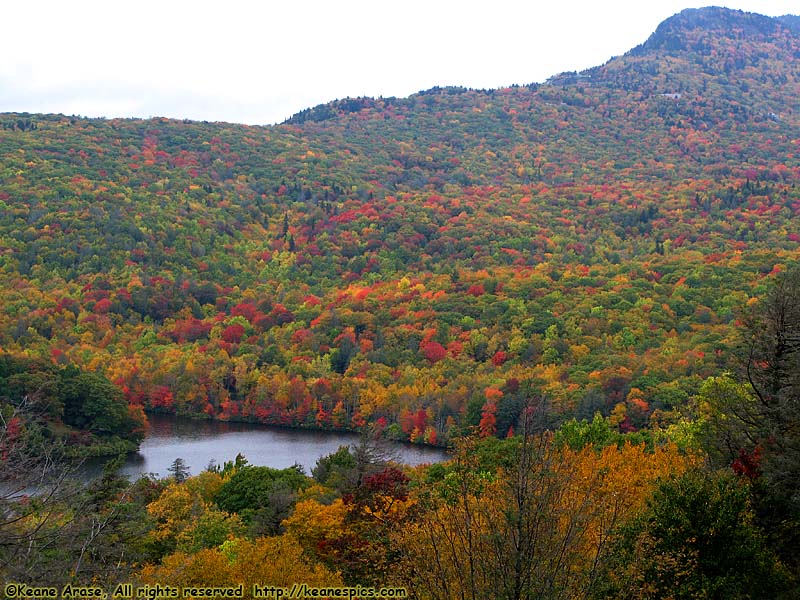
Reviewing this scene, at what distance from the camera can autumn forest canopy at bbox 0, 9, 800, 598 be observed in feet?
53.3

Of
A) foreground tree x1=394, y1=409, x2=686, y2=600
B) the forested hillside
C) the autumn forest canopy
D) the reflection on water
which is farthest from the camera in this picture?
the forested hillside

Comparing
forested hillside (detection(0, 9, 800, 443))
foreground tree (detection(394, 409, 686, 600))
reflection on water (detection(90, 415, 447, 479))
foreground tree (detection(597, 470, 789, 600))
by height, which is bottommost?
reflection on water (detection(90, 415, 447, 479))

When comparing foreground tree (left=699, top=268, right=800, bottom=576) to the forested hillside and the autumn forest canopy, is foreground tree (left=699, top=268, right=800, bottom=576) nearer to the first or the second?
the autumn forest canopy

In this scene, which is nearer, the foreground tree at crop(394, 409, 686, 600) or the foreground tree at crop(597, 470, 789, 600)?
the foreground tree at crop(394, 409, 686, 600)

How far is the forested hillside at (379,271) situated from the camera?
80438 millimetres

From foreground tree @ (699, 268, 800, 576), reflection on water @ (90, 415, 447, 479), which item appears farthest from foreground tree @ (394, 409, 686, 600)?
reflection on water @ (90, 415, 447, 479)

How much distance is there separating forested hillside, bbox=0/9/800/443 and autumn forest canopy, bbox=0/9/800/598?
564 millimetres

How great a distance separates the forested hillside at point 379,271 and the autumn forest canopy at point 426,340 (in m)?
0.56

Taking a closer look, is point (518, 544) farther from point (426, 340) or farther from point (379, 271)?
point (379, 271)

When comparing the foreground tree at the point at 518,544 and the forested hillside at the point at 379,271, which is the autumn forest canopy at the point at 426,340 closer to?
the foreground tree at the point at 518,544

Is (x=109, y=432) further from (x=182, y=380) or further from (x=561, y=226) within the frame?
(x=561, y=226)

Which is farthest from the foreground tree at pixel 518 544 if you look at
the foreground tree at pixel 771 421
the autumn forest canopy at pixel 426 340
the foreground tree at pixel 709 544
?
the foreground tree at pixel 771 421

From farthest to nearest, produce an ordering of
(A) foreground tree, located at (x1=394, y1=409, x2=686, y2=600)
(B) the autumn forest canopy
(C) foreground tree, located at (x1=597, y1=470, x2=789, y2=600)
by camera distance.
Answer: (B) the autumn forest canopy → (C) foreground tree, located at (x1=597, y1=470, x2=789, y2=600) → (A) foreground tree, located at (x1=394, y1=409, x2=686, y2=600)

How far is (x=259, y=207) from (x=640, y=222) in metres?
75.0
